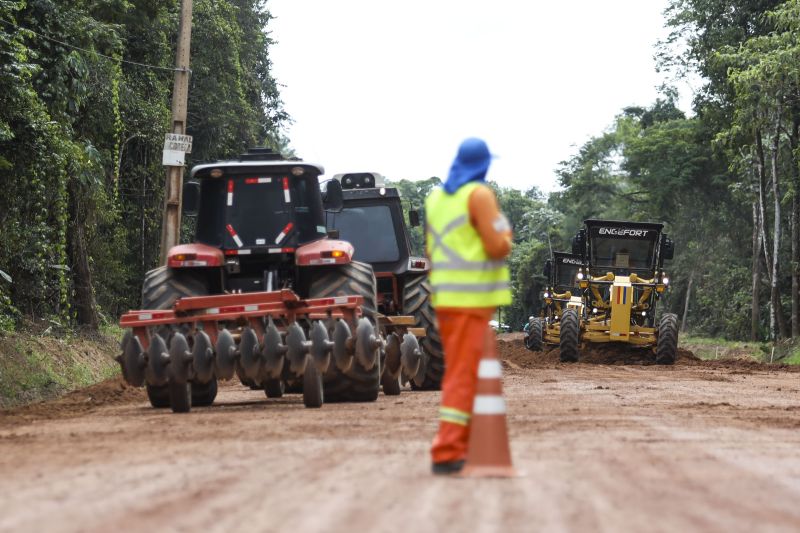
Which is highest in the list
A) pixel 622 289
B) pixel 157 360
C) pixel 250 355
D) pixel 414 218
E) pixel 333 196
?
pixel 333 196

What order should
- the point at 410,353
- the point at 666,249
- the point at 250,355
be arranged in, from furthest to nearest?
the point at 666,249 → the point at 410,353 → the point at 250,355

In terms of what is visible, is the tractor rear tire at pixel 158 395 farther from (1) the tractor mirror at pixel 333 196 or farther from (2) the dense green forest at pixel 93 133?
(2) the dense green forest at pixel 93 133

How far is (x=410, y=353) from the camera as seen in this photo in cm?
1577

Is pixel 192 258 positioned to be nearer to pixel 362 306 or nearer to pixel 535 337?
pixel 362 306

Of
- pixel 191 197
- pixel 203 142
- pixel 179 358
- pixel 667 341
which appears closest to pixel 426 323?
pixel 191 197

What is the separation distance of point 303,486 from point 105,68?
1768 cm

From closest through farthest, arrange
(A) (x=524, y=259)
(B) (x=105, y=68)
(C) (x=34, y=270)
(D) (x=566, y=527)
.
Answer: (D) (x=566, y=527) < (C) (x=34, y=270) < (B) (x=105, y=68) < (A) (x=524, y=259)

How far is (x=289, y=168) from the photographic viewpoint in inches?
580

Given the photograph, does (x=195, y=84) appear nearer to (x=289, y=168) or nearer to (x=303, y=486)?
(x=289, y=168)

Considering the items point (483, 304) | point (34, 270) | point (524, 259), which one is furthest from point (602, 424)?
point (524, 259)

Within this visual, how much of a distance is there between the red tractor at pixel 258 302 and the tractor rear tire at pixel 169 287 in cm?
1

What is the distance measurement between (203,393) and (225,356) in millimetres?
2186

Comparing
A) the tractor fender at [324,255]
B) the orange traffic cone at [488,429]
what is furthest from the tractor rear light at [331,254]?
the orange traffic cone at [488,429]

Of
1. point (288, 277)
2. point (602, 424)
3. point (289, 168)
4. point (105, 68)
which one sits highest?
point (105, 68)
